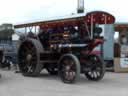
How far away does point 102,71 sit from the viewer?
1555 cm

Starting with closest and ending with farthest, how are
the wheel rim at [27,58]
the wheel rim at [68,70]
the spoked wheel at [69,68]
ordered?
the spoked wheel at [69,68] < the wheel rim at [68,70] < the wheel rim at [27,58]

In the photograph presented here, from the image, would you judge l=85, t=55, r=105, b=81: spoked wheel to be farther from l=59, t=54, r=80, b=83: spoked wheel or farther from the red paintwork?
the red paintwork

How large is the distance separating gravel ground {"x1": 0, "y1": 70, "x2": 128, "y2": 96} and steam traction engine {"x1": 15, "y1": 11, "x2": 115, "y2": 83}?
477 millimetres

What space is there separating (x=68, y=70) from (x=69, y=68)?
0.09 m

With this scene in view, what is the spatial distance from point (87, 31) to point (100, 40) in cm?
55

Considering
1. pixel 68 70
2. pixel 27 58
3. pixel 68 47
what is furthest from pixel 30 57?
pixel 68 70

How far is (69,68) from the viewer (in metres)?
14.9

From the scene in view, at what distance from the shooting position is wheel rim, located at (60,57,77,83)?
48.3 feet

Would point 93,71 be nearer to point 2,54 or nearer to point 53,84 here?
point 53,84

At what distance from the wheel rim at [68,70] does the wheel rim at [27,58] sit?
5.82ft

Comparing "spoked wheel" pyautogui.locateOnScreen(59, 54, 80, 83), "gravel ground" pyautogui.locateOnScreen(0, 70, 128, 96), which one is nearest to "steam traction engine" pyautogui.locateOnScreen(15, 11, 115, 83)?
"spoked wheel" pyautogui.locateOnScreen(59, 54, 80, 83)

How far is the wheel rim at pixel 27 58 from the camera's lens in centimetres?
1680

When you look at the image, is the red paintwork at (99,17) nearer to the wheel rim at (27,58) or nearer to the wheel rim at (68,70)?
the wheel rim at (68,70)

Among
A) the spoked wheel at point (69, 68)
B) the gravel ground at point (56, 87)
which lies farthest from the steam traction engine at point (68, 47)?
the gravel ground at point (56, 87)
